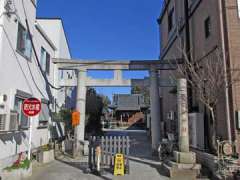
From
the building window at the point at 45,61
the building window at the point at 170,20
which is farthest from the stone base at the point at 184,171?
the building window at the point at 170,20

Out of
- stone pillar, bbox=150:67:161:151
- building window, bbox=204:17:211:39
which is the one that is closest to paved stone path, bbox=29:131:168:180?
stone pillar, bbox=150:67:161:151

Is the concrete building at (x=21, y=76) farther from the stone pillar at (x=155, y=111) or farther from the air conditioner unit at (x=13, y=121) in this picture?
the stone pillar at (x=155, y=111)

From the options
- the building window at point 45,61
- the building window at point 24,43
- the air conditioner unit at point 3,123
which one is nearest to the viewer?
the air conditioner unit at point 3,123

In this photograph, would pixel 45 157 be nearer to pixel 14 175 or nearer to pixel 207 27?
pixel 14 175

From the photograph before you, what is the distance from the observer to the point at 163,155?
1159 centimetres

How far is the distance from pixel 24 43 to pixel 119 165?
6326 millimetres

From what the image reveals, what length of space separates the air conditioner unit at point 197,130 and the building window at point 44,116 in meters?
7.52

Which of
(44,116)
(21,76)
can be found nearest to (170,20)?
(44,116)

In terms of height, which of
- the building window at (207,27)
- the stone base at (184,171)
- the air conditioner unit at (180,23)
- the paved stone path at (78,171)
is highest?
the air conditioner unit at (180,23)

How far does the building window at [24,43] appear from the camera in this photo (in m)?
9.59

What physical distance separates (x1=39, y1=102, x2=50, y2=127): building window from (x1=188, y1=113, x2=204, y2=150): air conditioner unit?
752 cm

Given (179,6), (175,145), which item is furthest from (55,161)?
(179,6)

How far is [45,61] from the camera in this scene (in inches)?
537

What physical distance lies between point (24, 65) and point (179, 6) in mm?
10530
